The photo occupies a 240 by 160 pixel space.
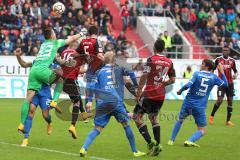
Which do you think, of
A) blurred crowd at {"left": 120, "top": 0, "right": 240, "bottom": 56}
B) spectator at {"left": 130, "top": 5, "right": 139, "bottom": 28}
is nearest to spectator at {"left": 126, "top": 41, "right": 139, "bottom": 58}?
blurred crowd at {"left": 120, "top": 0, "right": 240, "bottom": 56}

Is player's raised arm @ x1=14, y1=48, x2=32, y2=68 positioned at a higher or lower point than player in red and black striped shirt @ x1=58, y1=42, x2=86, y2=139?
higher

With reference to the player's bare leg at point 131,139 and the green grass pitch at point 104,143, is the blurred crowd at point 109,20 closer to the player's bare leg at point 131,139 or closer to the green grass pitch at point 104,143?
the green grass pitch at point 104,143

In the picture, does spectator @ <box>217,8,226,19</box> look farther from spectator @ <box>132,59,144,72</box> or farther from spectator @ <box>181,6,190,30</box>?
spectator @ <box>132,59,144,72</box>

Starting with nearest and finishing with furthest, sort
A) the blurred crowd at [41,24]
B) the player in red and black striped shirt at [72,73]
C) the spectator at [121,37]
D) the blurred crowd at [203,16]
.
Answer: the player in red and black striped shirt at [72,73]
the blurred crowd at [41,24]
the spectator at [121,37]
the blurred crowd at [203,16]

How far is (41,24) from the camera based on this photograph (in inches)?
1358

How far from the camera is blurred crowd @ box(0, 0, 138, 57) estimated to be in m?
32.9

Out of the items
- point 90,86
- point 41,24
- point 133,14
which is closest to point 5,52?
point 41,24

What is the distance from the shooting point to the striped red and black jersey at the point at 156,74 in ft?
47.8

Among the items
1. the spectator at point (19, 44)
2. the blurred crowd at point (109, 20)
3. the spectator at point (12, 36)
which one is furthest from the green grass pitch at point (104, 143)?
the blurred crowd at point (109, 20)

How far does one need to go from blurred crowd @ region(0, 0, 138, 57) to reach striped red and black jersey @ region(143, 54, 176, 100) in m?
18.2

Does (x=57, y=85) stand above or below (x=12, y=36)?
below

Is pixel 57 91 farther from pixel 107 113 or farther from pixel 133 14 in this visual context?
pixel 133 14

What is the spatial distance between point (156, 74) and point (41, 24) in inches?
808

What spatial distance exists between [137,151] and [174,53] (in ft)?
73.9
